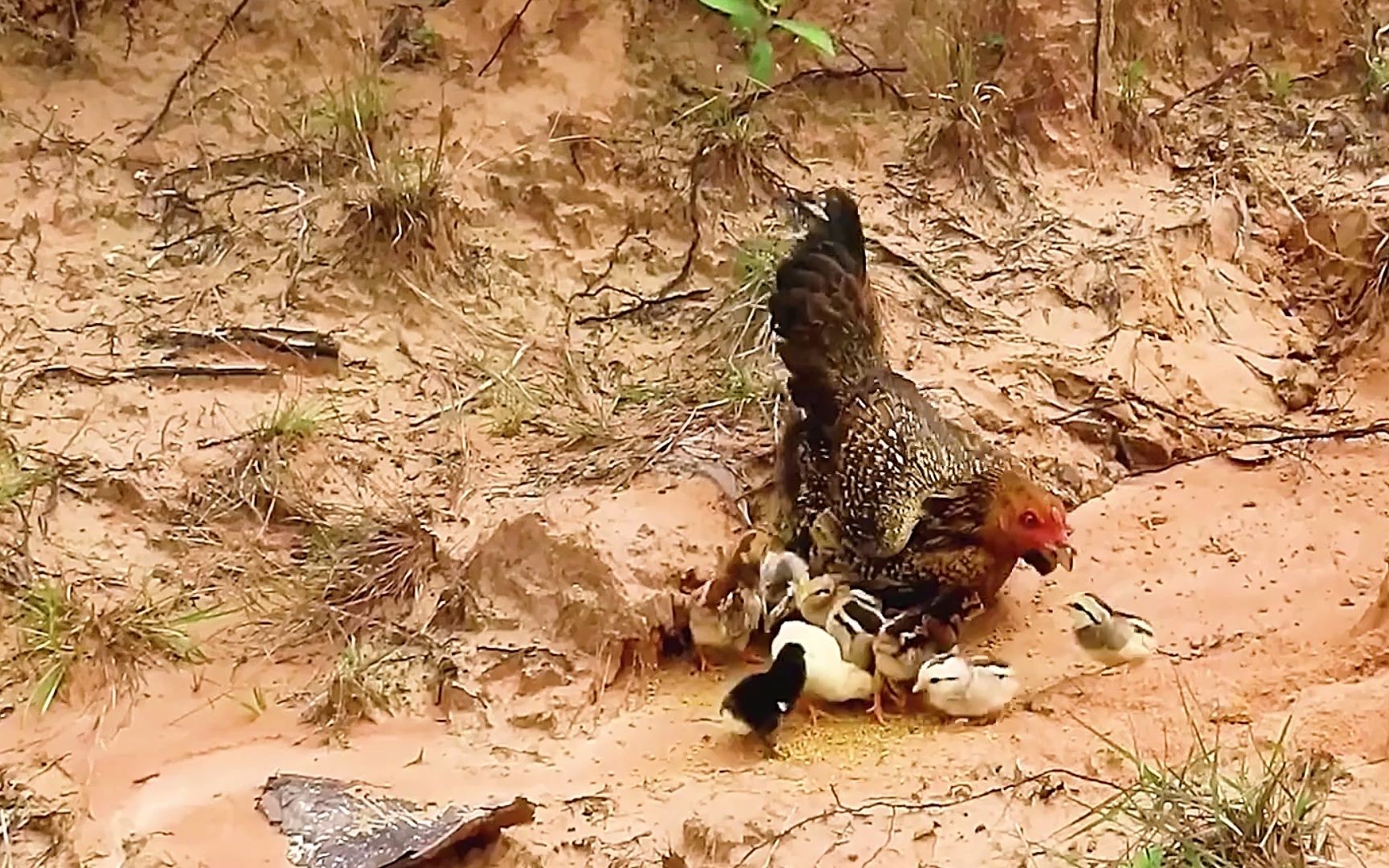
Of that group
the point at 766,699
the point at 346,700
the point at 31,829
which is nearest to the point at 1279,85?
the point at 766,699

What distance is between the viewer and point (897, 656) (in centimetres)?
360

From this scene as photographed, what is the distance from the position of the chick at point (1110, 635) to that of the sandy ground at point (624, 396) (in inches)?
2.1

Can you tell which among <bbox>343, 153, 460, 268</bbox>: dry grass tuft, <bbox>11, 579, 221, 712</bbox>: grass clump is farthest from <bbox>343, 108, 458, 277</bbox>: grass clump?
<bbox>11, 579, 221, 712</bbox>: grass clump

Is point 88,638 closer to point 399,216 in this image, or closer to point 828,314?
point 399,216

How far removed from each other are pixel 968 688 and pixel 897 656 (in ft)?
0.61

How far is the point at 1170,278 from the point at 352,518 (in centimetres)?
229

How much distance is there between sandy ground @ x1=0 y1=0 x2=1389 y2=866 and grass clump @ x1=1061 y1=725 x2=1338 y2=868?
0.07 meters

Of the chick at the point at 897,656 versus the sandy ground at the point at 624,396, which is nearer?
the sandy ground at the point at 624,396

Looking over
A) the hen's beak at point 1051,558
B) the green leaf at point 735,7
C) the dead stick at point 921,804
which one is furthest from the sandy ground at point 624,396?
the green leaf at point 735,7

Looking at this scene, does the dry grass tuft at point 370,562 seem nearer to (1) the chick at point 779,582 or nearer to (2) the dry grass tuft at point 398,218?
(1) the chick at point 779,582

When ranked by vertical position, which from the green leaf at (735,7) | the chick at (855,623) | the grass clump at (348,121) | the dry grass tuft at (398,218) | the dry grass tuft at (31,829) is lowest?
the dry grass tuft at (31,829)

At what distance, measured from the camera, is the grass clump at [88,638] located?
3.62 m

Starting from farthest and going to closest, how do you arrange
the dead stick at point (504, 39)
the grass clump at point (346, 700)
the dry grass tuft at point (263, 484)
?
the dead stick at point (504, 39) < the dry grass tuft at point (263, 484) < the grass clump at point (346, 700)

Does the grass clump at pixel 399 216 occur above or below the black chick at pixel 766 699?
above
